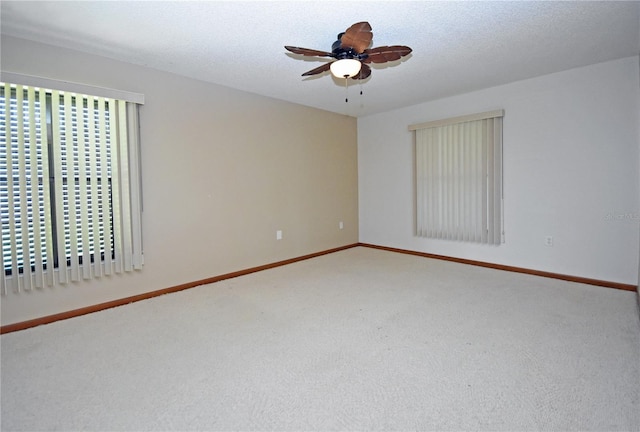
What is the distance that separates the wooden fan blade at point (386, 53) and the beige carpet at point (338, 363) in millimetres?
2015

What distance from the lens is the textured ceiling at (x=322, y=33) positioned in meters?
2.24

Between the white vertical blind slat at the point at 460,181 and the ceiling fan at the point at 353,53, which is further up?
the ceiling fan at the point at 353,53

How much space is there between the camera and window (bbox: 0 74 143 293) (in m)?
2.53

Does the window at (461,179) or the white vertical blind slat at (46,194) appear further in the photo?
the window at (461,179)

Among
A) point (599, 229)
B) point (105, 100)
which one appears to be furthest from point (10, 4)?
point (599, 229)

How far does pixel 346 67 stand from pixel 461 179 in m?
2.66

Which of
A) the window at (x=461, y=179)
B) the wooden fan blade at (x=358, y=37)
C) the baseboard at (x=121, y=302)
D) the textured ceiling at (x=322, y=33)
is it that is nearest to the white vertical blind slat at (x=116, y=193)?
the baseboard at (x=121, y=302)

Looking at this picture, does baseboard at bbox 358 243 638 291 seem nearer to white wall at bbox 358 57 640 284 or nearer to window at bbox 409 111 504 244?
white wall at bbox 358 57 640 284

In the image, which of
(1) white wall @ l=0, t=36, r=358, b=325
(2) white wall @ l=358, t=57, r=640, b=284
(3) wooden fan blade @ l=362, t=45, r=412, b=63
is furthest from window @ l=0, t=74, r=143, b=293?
(2) white wall @ l=358, t=57, r=640, b=284

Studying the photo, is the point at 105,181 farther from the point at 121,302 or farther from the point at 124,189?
the point at 121,302

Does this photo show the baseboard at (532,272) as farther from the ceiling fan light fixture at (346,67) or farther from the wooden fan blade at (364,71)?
the ceiling fan light fixture at (346,67)

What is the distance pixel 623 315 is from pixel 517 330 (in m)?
1.01

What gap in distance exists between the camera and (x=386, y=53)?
242 cm

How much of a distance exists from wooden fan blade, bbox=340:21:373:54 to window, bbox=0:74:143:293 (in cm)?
211
